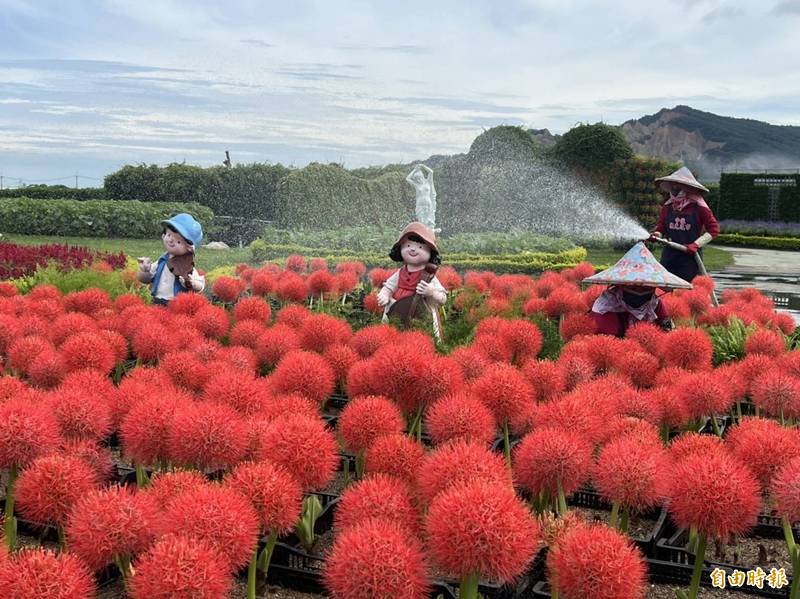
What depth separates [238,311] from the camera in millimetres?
4648

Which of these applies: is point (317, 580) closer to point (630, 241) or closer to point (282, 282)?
point (282, 282)

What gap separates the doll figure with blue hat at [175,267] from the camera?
20.4 ft

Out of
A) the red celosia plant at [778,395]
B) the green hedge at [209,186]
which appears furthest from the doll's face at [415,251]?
the green hedge at [209,186]

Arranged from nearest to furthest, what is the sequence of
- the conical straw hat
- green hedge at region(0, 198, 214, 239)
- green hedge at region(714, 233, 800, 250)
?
1. the conical straw hat
2. green hedge at region(0, 198, 214, 239)
3. green hedge at region(714, 233, 800, 250)

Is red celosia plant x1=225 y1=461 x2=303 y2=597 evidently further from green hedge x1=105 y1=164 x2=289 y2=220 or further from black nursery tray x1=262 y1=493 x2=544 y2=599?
green hedge x1=105 y1=164 x2=289 y2=220

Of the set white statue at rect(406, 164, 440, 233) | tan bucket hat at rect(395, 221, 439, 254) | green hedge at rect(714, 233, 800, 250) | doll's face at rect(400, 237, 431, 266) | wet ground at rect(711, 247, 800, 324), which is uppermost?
white statue at rect(406, 164, 440, 233)

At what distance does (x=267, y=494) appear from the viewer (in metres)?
1.95

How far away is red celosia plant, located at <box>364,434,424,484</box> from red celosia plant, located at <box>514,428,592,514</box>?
0.29 meters

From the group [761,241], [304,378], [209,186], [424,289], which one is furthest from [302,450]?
[761,241]

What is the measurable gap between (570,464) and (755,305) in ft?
13.8

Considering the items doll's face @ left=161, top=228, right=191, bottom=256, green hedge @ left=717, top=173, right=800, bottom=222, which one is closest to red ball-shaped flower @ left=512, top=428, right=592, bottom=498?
doll's face @ left=161, top=228, right=191, bottom=256

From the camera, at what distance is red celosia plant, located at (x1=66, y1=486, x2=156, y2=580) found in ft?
5.95

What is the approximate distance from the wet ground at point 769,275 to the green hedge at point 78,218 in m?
16.0

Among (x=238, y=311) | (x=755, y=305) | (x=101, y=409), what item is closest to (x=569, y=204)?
(x=755, y=305)
